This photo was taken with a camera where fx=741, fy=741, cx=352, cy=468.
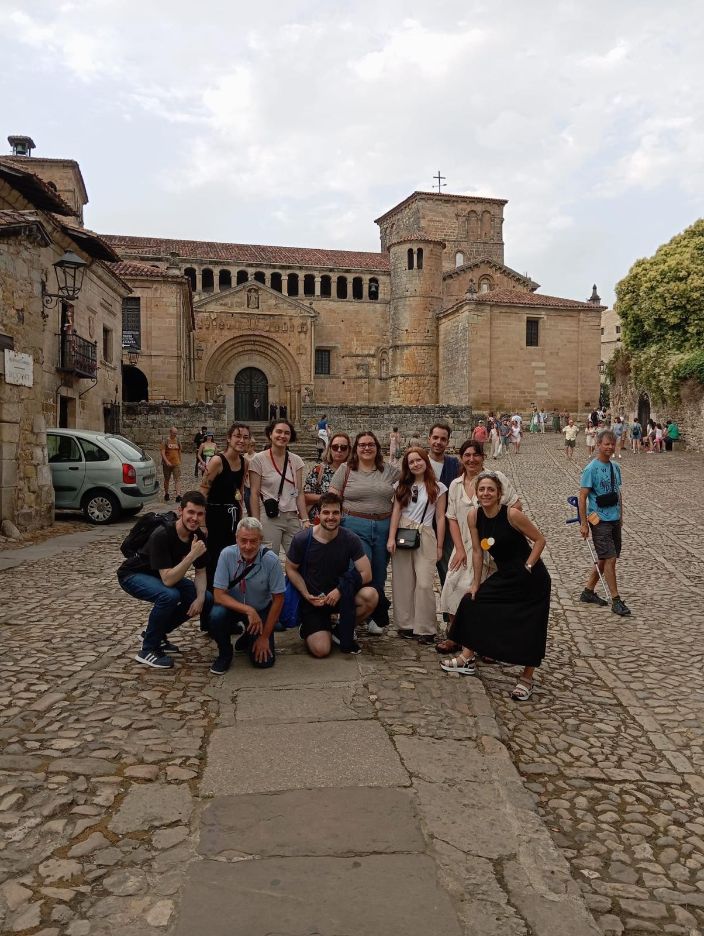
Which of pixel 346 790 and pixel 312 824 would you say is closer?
pixel 312 824

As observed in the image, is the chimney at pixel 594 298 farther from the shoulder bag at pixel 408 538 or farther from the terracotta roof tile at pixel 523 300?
the shoulder bag at pixel 408 538

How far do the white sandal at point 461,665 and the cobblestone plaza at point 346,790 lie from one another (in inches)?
3.5

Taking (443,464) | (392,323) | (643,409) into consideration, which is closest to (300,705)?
(443,464)

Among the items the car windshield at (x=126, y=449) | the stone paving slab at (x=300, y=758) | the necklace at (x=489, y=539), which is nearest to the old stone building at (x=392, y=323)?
the car windshield at (x=126, y=449)

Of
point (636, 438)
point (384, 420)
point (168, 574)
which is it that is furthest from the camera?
point (384, 420)

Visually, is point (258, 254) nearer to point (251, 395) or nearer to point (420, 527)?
point (251, 395)

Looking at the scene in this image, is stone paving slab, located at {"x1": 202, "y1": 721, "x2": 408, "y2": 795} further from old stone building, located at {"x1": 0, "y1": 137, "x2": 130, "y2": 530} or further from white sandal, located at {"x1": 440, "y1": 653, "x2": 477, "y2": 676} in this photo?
old stone building, located at {"x1": 0, "y1": 137, "x2": 130, "y2": 530}

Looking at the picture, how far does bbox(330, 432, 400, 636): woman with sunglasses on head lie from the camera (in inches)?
241

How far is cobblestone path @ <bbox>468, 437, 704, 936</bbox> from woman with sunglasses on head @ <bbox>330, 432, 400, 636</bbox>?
50.6 inches

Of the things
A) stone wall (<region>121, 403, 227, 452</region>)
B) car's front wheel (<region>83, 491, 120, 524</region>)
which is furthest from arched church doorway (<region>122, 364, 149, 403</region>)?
car's front wheel (<region>83, 491, 120, 524</region>)

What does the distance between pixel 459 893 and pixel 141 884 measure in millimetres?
1224

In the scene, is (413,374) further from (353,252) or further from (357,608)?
(357,608)

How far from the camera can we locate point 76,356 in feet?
54.5

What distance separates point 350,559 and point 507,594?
1.24m
